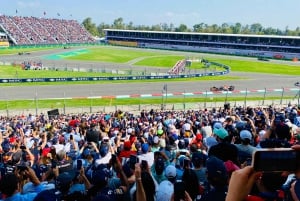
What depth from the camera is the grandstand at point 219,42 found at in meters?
101

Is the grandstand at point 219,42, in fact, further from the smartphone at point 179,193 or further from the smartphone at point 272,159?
the smartphone at point 272,159

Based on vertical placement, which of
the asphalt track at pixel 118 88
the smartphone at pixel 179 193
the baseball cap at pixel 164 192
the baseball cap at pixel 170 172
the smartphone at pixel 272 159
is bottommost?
the asphalt track at pixel 118 88

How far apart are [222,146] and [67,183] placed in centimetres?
248

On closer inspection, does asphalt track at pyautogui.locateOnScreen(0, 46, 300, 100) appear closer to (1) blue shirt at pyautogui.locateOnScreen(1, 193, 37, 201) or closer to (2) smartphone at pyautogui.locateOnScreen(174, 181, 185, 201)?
(1) blue shirt at pyautogui.locateOnScreen(1, 193, 37, 201)

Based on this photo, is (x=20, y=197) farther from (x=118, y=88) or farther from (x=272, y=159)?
(x=118, y=88)

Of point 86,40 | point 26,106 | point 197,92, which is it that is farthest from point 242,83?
point 86,40

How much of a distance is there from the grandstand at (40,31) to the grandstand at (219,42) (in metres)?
15.5

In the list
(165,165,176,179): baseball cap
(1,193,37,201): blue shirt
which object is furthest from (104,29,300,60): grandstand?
(1,193,37,201): blue shirt

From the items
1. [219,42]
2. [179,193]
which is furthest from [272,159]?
[219,42]

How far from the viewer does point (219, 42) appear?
376 ft

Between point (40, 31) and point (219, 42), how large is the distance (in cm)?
6551

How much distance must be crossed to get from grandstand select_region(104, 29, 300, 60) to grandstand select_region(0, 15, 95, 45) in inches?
610

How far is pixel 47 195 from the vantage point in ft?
14.2

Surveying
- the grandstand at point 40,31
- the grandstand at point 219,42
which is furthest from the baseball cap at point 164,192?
the grandstand at point 40,31
